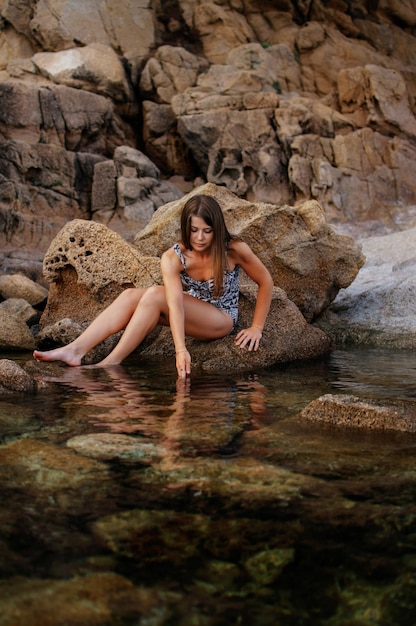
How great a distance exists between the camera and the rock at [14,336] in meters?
7.11

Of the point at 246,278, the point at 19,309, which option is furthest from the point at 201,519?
the point at 19,309

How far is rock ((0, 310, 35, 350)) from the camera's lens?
7.11 m

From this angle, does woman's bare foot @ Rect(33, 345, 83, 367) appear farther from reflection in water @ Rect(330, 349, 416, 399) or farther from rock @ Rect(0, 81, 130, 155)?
rock @ Rect(0, 81, 130, 155)

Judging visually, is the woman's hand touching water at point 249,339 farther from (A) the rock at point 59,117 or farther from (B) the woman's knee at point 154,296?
(A) the rock at point 59,117

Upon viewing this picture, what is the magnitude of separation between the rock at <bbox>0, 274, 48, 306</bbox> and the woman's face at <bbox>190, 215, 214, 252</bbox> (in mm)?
4444

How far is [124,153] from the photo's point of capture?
17562 millimetres

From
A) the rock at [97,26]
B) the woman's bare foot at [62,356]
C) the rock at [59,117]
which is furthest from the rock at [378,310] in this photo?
the rock at [97,26]

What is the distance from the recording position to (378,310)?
8250mm

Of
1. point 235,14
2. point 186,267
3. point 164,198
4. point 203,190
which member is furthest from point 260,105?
point 186,267

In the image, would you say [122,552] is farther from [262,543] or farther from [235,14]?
[235,14]

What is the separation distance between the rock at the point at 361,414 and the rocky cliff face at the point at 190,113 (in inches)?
487

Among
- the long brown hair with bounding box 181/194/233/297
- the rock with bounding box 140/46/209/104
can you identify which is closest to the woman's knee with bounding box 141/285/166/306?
the long brown hair with bounding box 181/194/233/297

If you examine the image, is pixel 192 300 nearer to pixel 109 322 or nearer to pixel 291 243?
pixel 109 322

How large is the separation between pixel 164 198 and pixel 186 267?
1200 cm
